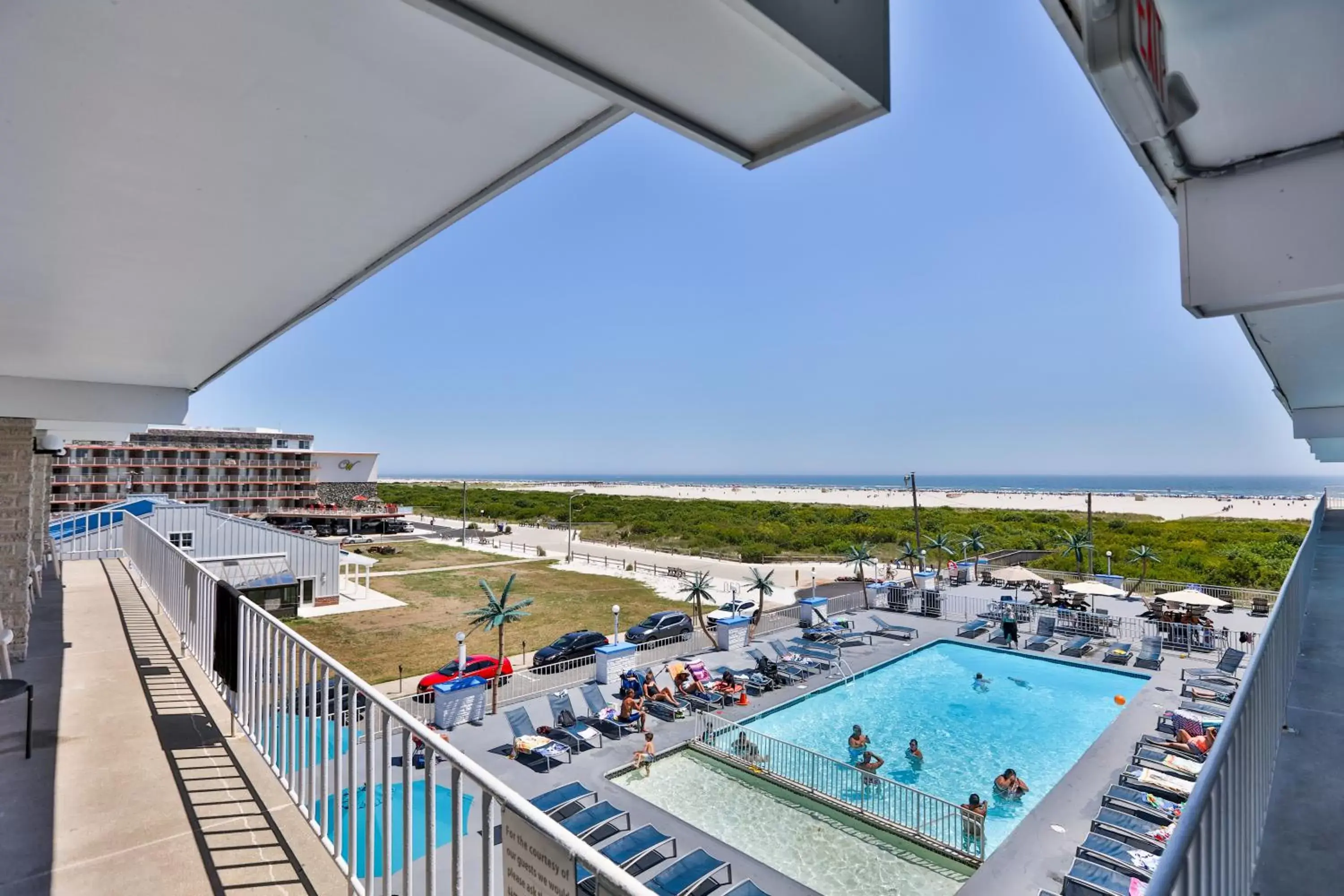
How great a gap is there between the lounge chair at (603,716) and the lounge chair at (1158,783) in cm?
779

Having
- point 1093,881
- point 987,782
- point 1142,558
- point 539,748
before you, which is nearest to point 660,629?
point 539,748

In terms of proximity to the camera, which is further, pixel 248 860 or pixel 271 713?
pixel 271 713

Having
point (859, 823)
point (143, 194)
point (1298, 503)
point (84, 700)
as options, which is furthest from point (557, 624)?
point (1298, 503)

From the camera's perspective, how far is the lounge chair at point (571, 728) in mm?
11266

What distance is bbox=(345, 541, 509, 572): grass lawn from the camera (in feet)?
114

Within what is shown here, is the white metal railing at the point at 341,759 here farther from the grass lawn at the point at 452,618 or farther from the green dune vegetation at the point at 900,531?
the green dune vegetation at the point at 900,531

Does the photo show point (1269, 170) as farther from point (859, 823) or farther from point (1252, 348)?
point (859, 823)

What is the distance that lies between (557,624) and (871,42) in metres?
22.4

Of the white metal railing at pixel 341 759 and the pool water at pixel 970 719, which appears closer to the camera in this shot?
the white metal railing at pixel 341 759

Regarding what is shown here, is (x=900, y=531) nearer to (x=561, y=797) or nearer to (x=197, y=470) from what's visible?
(x=561, y=797)

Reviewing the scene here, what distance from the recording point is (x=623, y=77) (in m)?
1.31

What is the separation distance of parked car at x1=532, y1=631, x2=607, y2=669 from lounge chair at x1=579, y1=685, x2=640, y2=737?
9.50 ft

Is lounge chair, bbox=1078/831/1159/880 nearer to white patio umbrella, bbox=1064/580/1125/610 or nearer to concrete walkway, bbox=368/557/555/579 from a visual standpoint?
white patio umbrella, bbox=1064/580/1125/610

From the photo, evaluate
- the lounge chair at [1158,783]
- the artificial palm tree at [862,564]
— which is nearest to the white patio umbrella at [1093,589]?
the artificial palm tree at [862,564]
